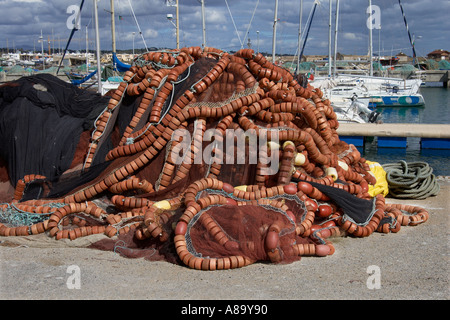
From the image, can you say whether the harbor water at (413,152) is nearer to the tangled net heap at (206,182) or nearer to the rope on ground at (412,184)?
the rope on ground at (412,184)

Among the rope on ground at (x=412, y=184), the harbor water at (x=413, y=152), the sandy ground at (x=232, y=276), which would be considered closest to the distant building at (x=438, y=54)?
the harbor water at (x=413, y=152)

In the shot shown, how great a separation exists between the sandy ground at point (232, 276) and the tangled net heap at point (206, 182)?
0.19m

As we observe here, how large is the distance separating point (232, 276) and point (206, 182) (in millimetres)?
1307

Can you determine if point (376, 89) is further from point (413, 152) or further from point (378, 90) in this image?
point (413, 152)

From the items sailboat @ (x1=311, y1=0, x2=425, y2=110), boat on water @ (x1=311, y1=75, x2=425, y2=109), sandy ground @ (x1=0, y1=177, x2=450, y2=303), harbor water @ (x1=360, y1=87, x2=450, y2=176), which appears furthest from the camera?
boat on water @ (x1=311, y1=75, x2=425, y2=109)

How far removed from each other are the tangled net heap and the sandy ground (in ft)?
0.62

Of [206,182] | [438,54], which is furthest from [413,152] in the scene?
[438,54]

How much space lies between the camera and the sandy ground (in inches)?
158

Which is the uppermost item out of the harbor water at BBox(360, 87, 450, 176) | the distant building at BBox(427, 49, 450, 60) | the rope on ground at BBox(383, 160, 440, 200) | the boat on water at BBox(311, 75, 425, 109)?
the distant building at BBox(427, 49, 450, 60)

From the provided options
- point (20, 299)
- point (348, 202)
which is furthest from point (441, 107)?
point (20, 299)

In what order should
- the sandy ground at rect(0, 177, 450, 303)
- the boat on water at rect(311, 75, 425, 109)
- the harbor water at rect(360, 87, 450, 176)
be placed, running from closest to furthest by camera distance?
the sandy ground at rect(0, 177, 450, 303)
the harbor water at rect(360, 87, 450, 176)
the boat on water at rect(311, 75, 425, 109)

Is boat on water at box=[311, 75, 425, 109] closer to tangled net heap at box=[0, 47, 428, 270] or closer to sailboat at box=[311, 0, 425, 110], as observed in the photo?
sailboat at box=[311, 0, 425, 110]

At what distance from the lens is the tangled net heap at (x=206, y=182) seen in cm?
478

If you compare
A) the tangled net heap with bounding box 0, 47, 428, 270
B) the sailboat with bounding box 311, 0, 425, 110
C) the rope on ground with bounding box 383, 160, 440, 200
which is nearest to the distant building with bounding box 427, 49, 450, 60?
the sailboat with bounding box 311, 0, 425, 110
